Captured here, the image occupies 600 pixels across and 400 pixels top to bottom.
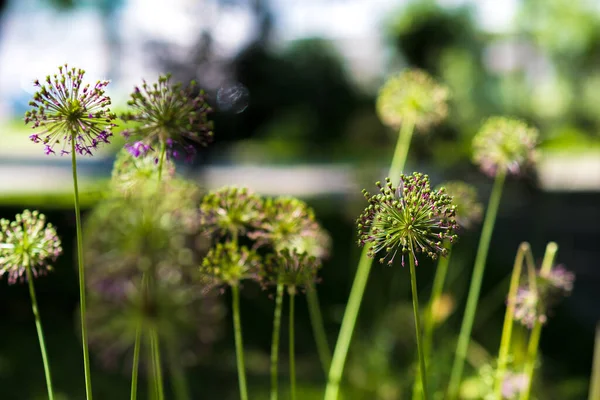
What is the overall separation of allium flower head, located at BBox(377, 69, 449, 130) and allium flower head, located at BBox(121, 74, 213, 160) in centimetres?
79

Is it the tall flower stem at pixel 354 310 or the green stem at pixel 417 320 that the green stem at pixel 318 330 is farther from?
the green stem at pixel 417 320

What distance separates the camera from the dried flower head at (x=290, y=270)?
87cm

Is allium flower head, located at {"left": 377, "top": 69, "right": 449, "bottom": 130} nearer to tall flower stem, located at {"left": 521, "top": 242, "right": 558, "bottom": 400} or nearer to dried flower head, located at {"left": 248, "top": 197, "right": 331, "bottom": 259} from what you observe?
tall flower stem, located at {"left": 521, "top": 242, "right": 558, "bottom": 400}

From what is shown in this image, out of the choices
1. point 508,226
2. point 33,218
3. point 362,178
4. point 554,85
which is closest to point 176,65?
point 362,178

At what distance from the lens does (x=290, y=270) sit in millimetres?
882

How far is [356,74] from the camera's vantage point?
17469mm

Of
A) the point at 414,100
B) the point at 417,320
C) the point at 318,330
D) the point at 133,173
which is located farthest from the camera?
the point at 414,100

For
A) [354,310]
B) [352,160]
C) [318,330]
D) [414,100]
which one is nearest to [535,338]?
[354,310]

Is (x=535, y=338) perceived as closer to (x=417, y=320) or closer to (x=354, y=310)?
(x=354, y=310)

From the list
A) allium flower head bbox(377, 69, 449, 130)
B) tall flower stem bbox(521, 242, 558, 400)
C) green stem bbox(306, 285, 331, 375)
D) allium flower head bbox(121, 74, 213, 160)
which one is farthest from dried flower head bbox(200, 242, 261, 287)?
allium flower head bbox(377, 69, 449, 130)

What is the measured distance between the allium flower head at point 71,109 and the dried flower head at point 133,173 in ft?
0.78

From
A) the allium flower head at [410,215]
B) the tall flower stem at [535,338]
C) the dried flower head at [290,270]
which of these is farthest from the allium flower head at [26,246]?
the tall flower stem at [535,338]

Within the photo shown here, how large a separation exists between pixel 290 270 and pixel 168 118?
25 centimetres

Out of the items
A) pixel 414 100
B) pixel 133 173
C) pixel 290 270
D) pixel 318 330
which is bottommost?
pixel 318 330
